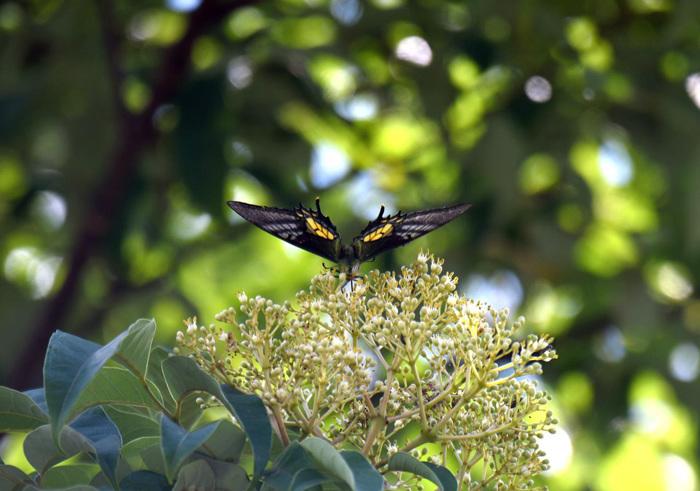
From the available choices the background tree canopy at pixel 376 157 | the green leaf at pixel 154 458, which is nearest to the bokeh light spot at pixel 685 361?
the background tree canopy at pixel 376 157

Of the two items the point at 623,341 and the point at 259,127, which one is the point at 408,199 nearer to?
the point at 259,127

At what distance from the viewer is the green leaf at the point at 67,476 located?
1.55 meters

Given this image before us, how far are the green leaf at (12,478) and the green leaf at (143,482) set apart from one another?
16 centimetres

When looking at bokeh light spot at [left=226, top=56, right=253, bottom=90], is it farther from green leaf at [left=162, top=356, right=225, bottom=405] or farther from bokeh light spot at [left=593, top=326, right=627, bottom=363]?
green leaf at [left=162, top=356, right=225, bottom=405]

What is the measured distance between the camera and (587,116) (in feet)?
15.3

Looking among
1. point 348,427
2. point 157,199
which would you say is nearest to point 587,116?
point 157,199

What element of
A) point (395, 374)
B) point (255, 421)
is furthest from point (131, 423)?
point (395, 374)

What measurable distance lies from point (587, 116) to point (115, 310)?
241 cm

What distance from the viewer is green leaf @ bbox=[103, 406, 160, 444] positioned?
156cm

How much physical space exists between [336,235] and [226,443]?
65 cm

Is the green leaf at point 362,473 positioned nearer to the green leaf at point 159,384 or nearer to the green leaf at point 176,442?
the green leaf at point 176,442

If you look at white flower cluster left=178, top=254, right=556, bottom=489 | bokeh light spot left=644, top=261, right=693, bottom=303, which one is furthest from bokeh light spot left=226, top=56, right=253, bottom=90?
white flower cluster left=178, top=254, right=556, bottom=489

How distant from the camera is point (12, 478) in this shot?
1433 millimetres

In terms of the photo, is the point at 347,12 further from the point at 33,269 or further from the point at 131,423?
the point at 131,423
